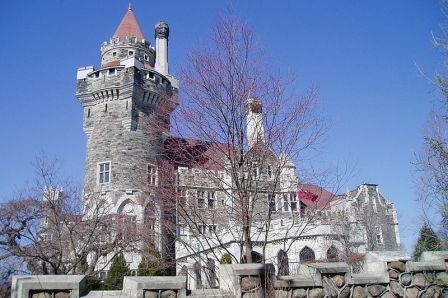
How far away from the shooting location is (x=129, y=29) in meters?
36.1

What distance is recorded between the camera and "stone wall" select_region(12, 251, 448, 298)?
4.53 meters

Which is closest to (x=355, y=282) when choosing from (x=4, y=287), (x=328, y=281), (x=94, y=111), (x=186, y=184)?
(x=328, y=281)

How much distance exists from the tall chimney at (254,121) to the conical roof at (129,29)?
29.6 m

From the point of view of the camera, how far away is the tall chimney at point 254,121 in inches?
286

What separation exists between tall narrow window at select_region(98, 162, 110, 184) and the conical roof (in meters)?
12.4

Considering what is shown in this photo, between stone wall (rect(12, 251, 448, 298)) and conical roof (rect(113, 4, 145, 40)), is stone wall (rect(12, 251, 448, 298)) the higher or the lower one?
the lower one

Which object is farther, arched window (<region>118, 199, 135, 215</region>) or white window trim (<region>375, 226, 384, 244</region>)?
white window trim (<region>375, 226, 384, 244</region>)

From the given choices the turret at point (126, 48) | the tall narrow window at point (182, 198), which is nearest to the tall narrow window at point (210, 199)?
the tall narrow window at point (182, 198)

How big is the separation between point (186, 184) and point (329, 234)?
20.4 meters

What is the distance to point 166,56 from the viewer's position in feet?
130

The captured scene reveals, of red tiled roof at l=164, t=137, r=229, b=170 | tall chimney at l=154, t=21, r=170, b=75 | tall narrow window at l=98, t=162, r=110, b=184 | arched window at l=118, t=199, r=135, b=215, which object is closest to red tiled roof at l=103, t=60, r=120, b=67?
tall chimney at l=154, t=21, r=170, b=75

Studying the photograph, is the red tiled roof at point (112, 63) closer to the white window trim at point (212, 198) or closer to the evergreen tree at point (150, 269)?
the evergreen tree at point (150, 269)

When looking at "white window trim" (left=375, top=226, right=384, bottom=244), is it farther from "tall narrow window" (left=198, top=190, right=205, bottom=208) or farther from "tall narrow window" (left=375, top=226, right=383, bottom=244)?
"tall narrow window" (left=198, top=190, right=205, bottom=208)

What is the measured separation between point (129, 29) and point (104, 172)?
14874 millimetres
